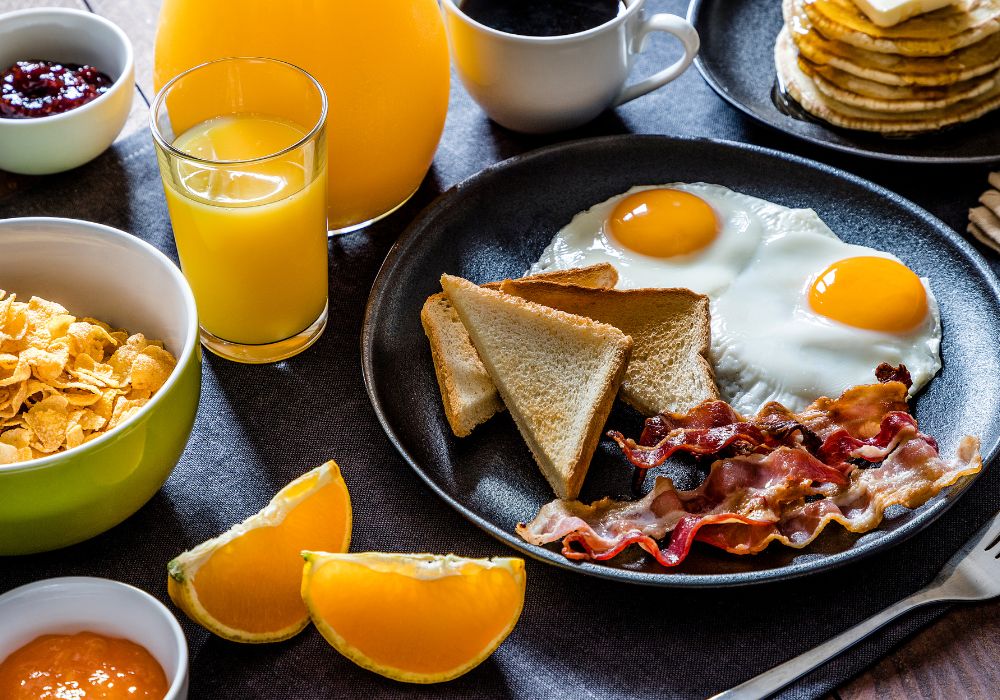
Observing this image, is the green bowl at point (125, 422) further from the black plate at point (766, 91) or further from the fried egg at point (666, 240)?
the black plate at point (766, 91)

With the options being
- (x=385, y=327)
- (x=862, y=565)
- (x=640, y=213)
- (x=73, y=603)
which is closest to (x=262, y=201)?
(x=385, y=327)

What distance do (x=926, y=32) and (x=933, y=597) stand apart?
1116 millimetres

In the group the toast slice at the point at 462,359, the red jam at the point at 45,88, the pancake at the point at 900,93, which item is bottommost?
the red jam at the point at 45,88

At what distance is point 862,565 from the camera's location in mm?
1341

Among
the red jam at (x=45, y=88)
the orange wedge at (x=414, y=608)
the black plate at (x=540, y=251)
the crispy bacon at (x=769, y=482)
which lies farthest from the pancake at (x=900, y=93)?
the red jam at (x=45, y=88)

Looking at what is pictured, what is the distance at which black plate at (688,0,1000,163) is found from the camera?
190 cm

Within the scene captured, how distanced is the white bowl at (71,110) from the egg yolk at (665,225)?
939 millimetres

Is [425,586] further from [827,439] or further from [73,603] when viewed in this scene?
[827,439]

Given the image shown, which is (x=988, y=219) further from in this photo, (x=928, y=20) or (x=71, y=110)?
(x=71, y=110)

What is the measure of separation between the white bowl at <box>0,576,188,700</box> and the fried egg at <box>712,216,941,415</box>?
89 cm

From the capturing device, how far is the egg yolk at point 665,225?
5.68 ft

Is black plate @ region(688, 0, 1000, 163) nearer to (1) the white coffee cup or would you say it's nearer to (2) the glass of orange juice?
(1) the white coffee cup

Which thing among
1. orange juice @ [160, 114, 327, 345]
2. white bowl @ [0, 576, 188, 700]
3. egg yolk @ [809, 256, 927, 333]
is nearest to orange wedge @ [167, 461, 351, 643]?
white bowl @ [0, 576, 188, 700]

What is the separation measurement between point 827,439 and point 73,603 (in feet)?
3.21
